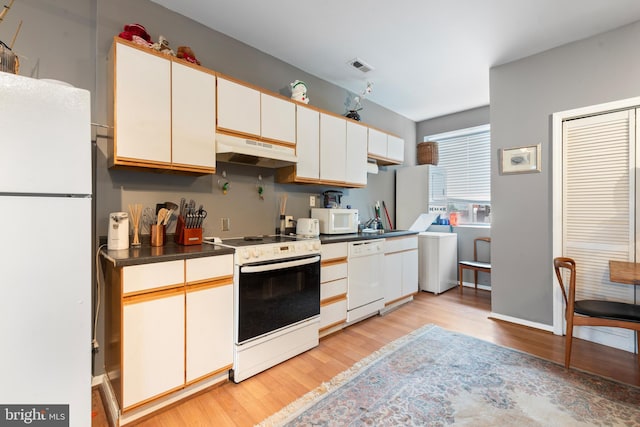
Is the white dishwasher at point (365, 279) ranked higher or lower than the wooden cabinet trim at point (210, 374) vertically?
higher

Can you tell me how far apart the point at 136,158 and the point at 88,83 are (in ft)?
2.32

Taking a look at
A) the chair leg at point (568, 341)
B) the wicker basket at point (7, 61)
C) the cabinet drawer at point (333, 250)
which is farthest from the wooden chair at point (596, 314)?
the wicker basket at point (7, 61)

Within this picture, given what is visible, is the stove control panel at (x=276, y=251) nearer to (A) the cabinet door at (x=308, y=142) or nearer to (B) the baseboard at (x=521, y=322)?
(A) the cabinet door at (x=308, y=142)

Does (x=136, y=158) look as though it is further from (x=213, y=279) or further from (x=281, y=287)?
(x=281, y=287)

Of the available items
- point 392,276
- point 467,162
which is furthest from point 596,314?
point 467,162

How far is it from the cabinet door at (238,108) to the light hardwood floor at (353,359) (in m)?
1.97

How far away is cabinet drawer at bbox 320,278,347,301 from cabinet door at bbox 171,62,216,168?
1.48m

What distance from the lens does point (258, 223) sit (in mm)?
2873

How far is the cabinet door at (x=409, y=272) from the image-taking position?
369 centimetres

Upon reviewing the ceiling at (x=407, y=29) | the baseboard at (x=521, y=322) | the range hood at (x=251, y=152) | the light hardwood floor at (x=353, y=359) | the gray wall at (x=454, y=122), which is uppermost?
the ceiling at (x=407, y=29)

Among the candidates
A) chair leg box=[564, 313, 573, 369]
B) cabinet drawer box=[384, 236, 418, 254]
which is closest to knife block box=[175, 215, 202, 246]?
cabinet drawer box=[384, 236, 418, 254]

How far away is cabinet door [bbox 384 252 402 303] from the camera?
3402 millimetres

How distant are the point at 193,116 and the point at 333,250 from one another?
5.46ft

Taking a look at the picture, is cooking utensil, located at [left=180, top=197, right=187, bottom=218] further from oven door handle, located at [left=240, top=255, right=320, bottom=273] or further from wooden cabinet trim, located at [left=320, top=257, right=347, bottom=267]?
wooden cabinet trim, located at [left=320, top=257, right=347, bottom=267]
